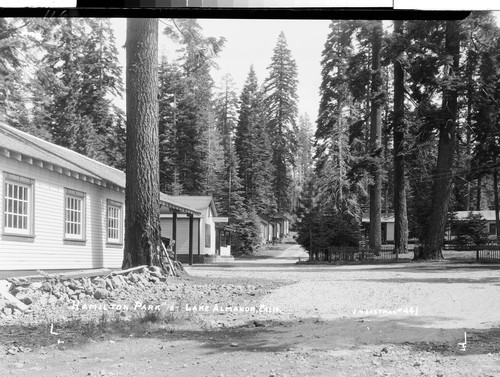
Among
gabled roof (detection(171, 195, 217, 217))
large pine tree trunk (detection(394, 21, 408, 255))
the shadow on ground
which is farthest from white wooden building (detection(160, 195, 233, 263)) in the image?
large pine tree trunk (detection(394, 21, 408, 255))

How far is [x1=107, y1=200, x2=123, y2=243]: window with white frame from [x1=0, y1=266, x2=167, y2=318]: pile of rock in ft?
0.92

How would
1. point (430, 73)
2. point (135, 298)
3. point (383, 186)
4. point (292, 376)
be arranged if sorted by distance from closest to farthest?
1. point (292, 376)
2. point (135, 298)
3. point (430, 73)
4. point (383, 186)

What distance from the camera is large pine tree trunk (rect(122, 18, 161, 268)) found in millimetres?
3674

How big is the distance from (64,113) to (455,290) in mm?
2686

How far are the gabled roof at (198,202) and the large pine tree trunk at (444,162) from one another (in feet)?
4.88

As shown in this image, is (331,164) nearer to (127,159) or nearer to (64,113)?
(127,159)

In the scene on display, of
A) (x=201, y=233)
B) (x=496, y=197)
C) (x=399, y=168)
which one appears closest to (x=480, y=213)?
(x=496, y=197)

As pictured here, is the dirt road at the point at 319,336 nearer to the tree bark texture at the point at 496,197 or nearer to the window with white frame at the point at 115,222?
the tree bark texture at the point at 496,197

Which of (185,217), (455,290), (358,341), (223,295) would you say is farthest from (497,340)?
(185,217)

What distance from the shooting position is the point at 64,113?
368 centimetres

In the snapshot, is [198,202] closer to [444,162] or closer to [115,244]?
[115,244]

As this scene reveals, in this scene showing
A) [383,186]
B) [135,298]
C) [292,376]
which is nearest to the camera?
[292,376]

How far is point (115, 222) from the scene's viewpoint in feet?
13.6

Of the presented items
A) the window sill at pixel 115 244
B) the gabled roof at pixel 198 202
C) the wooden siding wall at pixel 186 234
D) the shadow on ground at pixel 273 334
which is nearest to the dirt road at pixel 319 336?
the shadow on ground at pixel 273 334
